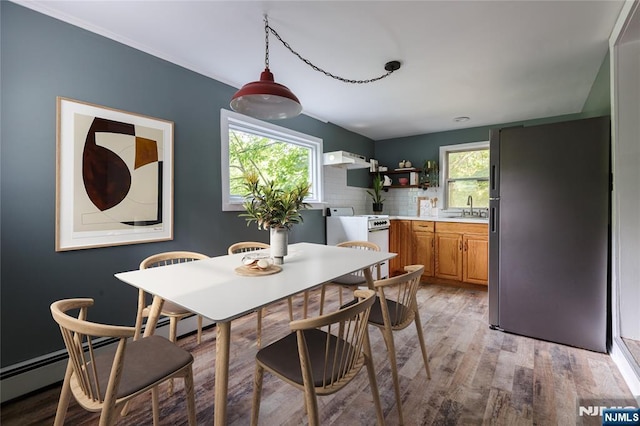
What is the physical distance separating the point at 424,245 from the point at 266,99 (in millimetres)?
3278

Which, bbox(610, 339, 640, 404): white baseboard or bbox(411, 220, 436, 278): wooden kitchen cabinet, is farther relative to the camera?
bbox(411, 220, 436, 278): wooden kitchen cabinet

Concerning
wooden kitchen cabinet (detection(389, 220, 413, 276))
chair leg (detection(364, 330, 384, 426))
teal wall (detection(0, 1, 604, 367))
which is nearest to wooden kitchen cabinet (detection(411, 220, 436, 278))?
wooden kitchen cabinet (detection(389, 220, 413, 276))

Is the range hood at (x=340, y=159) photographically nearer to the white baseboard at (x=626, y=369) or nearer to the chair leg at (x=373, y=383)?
the chair leg at (x=373, y=383)

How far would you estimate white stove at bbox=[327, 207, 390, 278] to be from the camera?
391 centimetres

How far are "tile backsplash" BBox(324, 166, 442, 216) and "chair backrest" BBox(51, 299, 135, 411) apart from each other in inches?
132

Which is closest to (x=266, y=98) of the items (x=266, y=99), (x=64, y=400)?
(x=266, y=99)

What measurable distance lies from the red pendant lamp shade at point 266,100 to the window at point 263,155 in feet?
2.33

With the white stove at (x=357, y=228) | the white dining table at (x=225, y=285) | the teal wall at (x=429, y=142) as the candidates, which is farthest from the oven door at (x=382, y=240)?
the white dining table at (x=225, y=285)

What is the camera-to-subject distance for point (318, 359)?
1.21 meters

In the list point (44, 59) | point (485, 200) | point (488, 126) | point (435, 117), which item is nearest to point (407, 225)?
point (485, 200)

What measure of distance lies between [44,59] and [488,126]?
496 cm

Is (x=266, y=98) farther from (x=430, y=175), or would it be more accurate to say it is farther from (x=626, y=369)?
(x=430, y=175)

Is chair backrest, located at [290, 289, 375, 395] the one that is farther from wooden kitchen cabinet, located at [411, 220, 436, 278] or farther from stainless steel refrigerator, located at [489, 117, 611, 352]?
wooden kitchen cabinet, located at [411, 220, 436, 278]

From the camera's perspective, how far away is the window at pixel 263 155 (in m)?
2.83
